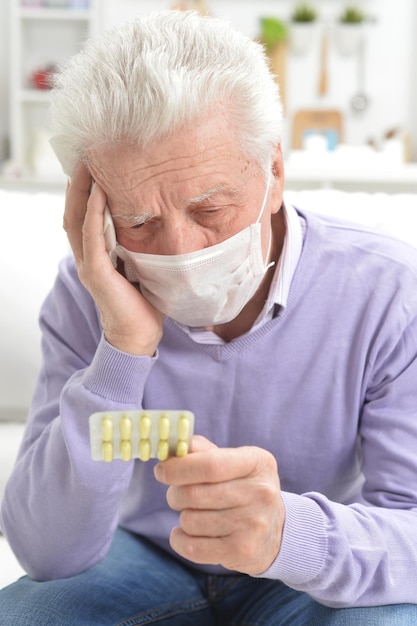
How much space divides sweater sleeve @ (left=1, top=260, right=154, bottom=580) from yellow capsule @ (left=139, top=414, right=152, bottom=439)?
23 centimetres

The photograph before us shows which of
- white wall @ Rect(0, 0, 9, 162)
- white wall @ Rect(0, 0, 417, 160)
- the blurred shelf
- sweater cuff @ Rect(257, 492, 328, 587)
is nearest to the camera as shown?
sweater cuff @ Rect(257, 492, 328, 587)

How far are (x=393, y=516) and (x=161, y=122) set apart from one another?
52cm

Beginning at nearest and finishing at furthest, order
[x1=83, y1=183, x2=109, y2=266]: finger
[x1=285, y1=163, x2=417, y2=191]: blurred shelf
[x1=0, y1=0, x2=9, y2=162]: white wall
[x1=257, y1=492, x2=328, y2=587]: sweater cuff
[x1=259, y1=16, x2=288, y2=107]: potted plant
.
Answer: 1. [x1=257, y1=492, x2=328, y2=587]: sweater cuff
2. [x1=83, y1=183, x2=109, y2=266]: finger
3. [x1=285, y1=163, x2=417, y2=191]: blurred shelf
4. [x1=259, y1=16, x2=288, y2=107]: potted plant
5. [x1=0, y1=0, x2=9, y2=162]: white wall

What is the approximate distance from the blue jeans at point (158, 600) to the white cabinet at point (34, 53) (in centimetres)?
316

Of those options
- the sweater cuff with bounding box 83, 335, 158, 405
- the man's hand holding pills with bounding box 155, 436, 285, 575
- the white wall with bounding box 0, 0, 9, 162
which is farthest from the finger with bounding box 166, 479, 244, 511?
the white wall with bounding box 0, 0, 9, 162

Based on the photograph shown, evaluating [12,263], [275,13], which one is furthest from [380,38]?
[12,263]

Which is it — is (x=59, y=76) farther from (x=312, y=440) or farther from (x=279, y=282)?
(x=312, y=440)

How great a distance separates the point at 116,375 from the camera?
1078 millimetres

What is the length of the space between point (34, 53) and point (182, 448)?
401 cm

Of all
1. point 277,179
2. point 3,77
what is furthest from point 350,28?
point 277,179

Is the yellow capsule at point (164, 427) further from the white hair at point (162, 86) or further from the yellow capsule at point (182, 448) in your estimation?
the white hair at point (162, 86)

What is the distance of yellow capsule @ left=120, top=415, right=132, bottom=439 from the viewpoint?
0.85m

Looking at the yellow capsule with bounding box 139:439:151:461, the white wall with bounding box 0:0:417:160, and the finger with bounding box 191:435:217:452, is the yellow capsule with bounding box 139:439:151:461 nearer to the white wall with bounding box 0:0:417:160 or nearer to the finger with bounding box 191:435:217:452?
the finger with bounding box 191:435:217:452

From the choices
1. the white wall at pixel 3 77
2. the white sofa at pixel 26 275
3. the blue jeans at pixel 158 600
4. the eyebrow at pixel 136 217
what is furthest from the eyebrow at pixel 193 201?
the white wall at pixel 3 77
